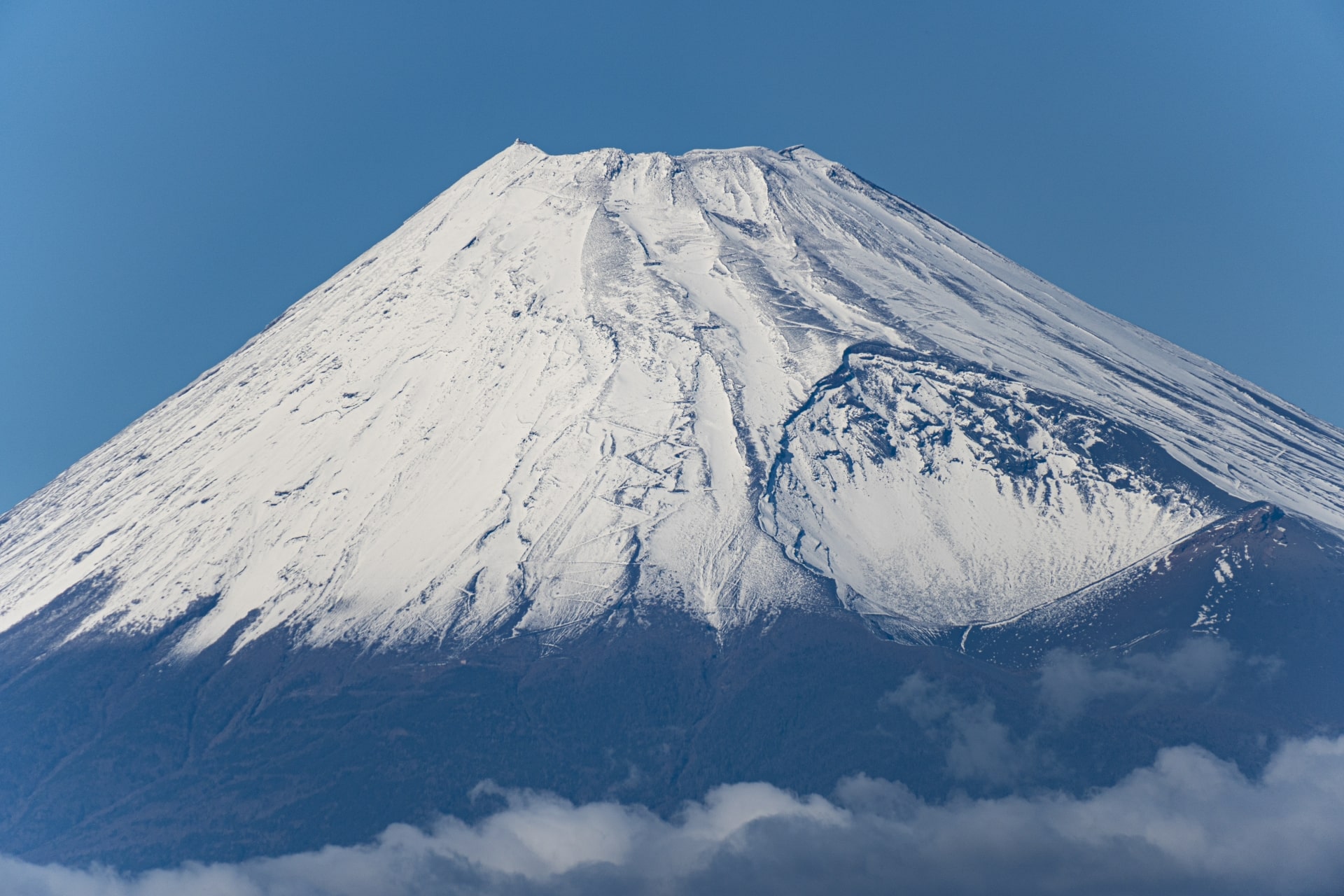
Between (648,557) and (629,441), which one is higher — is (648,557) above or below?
below

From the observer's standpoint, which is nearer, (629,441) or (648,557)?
(648,557)

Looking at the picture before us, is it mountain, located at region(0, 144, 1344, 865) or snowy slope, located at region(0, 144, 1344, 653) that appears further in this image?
snowy slope, located at region(0, 144, 1344, 653)

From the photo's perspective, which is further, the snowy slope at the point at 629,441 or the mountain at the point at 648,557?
the snowy slope at the point at 629,441

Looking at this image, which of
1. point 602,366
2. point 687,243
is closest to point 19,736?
point 602,366

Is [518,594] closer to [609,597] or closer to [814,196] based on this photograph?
[609,597]
